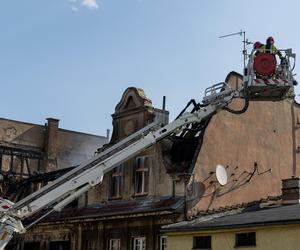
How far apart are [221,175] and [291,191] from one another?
320 cm

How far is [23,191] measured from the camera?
1339 inches

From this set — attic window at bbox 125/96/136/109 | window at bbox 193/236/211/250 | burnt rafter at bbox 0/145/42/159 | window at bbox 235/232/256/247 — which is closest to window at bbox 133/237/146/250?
window at bbox 193/236/211/250

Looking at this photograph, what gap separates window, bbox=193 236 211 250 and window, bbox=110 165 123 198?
6410 millimetres

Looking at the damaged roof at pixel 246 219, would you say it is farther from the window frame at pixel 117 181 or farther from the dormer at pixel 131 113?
the dormer at pixel 131 113

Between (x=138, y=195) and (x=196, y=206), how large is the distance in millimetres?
3178

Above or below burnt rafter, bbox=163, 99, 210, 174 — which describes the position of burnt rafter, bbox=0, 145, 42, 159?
above

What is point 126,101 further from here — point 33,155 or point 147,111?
point 33,155

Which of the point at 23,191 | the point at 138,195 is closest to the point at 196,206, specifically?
the point at 138,195

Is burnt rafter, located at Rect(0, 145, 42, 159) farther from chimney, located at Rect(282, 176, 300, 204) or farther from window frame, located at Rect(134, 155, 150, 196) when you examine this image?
chimney, located at Rect(282, 176, 300, 204)

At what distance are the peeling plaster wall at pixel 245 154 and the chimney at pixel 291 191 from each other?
2929 millimetres

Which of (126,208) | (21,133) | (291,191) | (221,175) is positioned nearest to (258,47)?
(291,191)

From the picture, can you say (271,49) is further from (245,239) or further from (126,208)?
(126,208)

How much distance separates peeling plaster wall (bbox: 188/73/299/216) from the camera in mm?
24281

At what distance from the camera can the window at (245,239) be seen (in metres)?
19.5
